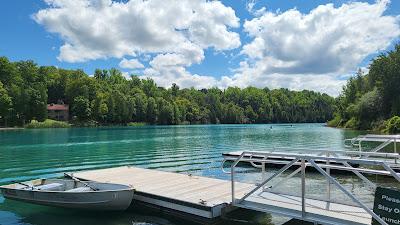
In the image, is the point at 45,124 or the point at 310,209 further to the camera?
the point at 45,124

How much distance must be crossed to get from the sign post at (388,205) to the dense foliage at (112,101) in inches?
4034

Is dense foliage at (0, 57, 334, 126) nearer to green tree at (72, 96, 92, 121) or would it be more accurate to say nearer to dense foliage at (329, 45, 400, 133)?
green tree at (72, 96, 92, 121)

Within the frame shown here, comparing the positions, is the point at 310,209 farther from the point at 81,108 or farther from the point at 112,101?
the point at 112,101

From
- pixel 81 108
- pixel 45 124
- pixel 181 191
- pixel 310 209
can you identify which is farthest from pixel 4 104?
pixel 310 209

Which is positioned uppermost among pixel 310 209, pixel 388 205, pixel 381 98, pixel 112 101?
pixel 112 101

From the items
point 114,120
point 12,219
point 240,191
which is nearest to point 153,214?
point 240,191

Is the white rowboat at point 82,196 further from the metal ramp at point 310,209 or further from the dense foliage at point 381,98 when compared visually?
Answer: the dense foliage at point 381,98

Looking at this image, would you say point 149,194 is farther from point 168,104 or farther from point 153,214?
point 168,104

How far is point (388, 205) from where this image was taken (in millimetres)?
7879

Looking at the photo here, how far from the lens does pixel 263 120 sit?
191125mm

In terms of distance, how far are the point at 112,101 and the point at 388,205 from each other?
123m

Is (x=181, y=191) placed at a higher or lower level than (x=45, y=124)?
lower

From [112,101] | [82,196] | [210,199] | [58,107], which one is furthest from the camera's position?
[112,101]

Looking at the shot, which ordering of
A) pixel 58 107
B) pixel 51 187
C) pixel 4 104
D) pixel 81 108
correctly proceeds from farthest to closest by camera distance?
1. pixel 58 107
2. pixel 81 108
3. pixel 4 104
4. pixel 51 187
